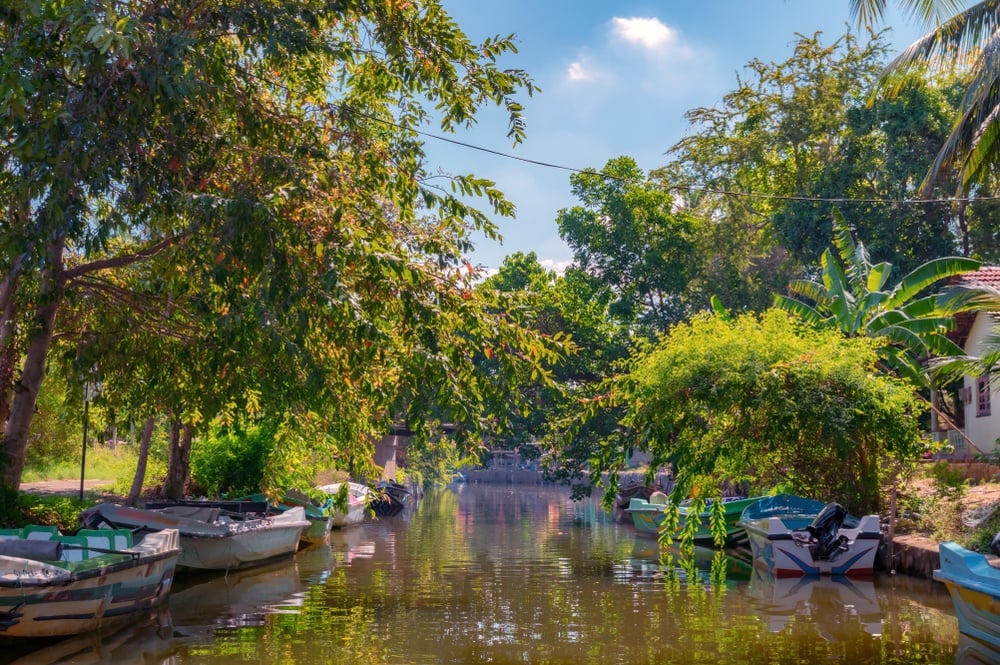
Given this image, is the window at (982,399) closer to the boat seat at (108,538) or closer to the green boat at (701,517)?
the green boat at (701,517)

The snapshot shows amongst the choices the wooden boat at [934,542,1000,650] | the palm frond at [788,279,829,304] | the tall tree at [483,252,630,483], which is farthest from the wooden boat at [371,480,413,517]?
the wooden boat at [934,542,1000,650]

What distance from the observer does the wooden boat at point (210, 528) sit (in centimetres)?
1677

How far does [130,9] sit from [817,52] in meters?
31.0

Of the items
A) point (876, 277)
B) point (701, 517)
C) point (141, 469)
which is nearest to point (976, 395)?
point (876, 277)

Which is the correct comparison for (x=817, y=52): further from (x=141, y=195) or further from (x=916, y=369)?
(x=141, y=195)

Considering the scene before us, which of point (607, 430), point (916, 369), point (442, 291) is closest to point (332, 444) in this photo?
point (442, 291)

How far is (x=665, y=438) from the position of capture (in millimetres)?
17891

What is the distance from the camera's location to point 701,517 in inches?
1049

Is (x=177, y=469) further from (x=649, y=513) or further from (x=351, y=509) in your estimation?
(x=649, y=513)

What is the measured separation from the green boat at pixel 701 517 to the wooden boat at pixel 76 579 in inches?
367

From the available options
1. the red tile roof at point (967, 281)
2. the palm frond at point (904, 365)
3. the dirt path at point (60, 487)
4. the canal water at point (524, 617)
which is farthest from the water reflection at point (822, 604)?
the dirt path at point (60, 487)

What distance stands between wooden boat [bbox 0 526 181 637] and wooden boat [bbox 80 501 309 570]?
2.92 metres

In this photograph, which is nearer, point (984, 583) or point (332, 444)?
point (984, 583)

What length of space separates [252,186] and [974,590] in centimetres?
979
